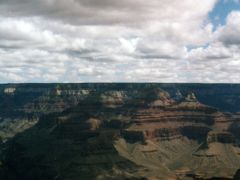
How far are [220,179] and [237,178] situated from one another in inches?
554

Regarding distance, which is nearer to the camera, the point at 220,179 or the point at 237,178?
the point at 220,179

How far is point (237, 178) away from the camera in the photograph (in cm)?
18475

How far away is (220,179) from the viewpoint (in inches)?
6831
